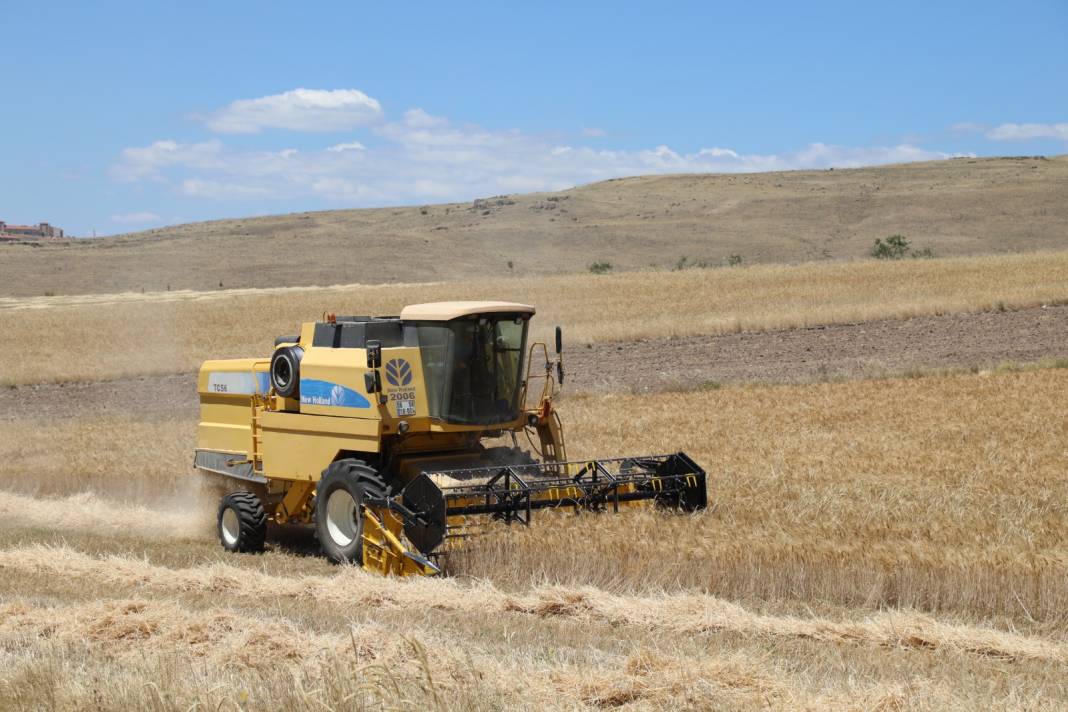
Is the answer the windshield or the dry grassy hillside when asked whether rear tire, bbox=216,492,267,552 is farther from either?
the dry grassy hillside

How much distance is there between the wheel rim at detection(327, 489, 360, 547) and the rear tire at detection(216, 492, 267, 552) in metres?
1.40

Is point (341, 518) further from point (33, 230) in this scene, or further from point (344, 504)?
point (33, 230)

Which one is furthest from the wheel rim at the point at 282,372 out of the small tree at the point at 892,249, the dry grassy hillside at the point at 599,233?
the dry grassy hillside at the point at 599,233

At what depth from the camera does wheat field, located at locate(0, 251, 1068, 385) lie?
29.4 m

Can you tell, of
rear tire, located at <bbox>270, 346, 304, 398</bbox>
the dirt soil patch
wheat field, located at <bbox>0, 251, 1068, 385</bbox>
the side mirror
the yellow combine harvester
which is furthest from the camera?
wheat field, located at <bbox>0, 251, 1068, 385</bbox>

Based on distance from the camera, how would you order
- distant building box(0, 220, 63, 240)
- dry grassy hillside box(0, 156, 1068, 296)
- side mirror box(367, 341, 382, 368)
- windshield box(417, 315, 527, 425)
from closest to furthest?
1. side mirror box(367, 341, 382, 368)
2. windshield box(417, 315, 527, 425)
3. dry grassy hillside box(0, 156, 1068, 296)
4. distant building box(0, 220, 63, 240)

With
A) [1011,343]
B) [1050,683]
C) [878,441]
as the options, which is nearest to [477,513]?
[1050,683]

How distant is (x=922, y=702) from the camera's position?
491 cm

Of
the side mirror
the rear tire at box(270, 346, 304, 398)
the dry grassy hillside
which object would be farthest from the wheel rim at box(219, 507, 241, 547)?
the dry grassy hillside

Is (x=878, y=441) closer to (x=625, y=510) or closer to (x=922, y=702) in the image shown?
(x=625, y=510)

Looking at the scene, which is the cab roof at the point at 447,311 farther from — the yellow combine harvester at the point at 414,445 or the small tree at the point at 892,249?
the small tree at the point at 892,249

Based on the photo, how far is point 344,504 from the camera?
1055 cm

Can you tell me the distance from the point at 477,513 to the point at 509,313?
2.16m

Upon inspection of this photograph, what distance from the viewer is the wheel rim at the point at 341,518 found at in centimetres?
1050
